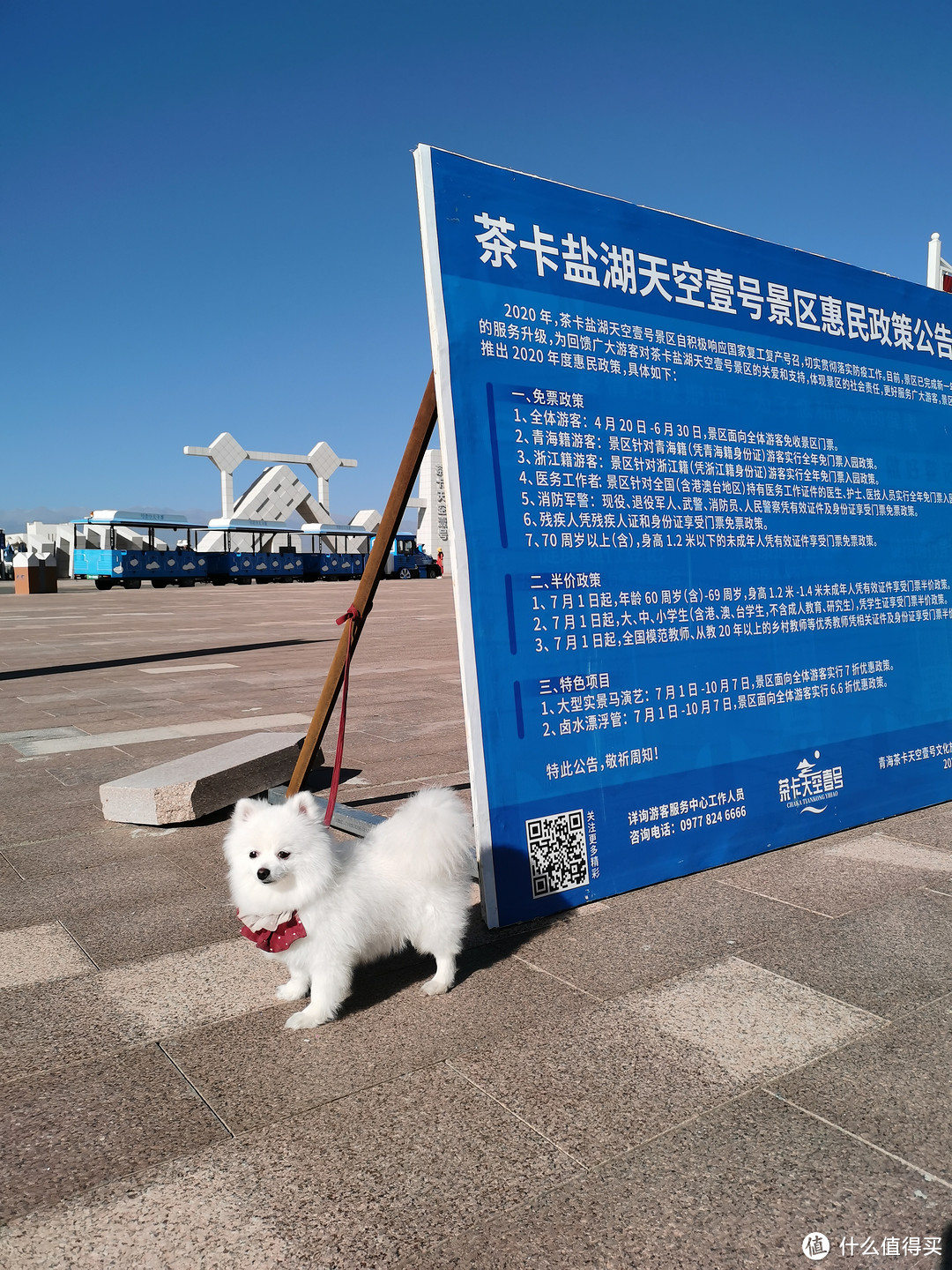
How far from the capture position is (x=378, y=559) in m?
3.78

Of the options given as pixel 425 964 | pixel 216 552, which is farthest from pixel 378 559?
pixel 216 552

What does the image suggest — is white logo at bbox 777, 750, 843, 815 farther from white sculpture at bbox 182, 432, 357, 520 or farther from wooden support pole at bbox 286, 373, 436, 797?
white sculpture at bbox 182, 432, 357, 520

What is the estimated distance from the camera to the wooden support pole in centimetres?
375

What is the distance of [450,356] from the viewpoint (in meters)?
3.63

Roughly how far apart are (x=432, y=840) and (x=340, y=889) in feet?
1.09

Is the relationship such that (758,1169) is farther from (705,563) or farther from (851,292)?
(851,292)

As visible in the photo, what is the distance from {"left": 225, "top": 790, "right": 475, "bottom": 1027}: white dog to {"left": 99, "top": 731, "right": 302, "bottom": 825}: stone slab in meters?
2.28

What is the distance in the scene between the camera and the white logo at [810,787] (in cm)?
460

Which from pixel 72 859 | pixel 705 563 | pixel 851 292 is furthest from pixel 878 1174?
pixel 851 292

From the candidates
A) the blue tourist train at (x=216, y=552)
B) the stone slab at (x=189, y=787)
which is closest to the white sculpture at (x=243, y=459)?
the blue tourist train at (x=216, y=552)

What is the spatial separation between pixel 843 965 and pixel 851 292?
3.75 metres

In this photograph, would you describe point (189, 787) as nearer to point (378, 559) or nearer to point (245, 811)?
point (378, 559)

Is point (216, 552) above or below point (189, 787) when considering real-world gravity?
above

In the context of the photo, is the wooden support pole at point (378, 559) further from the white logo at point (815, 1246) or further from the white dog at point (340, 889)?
the white logo at point (815, 1246)
